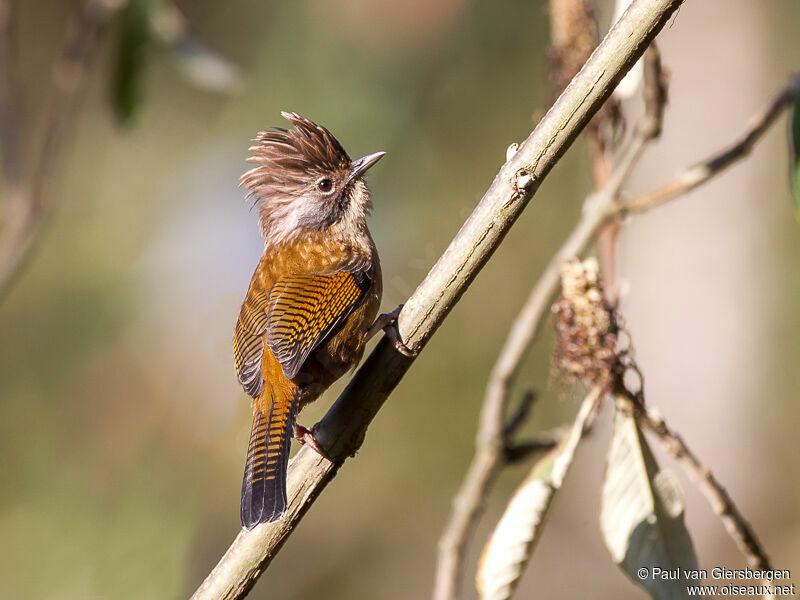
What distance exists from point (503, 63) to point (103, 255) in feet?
12.5

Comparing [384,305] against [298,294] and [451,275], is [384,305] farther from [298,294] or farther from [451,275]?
[451,275]

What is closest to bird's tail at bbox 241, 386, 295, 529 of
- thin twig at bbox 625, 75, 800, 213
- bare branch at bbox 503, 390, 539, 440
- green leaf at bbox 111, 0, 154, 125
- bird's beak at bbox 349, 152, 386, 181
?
bare branch at bbox 503, 390, 539, 440

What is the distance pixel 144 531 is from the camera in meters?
5.19

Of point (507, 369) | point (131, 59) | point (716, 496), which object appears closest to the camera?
point (716, 496)

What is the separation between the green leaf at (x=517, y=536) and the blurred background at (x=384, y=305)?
100cm

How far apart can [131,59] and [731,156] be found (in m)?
2.16

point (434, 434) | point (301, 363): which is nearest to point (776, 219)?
point (434, 434)

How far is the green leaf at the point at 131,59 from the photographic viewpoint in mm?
3355

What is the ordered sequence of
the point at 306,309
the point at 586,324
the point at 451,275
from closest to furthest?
1. the point at 451,275
2. the point at 586,324
3. the point at 306,309

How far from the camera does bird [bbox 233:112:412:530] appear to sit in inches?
93.0

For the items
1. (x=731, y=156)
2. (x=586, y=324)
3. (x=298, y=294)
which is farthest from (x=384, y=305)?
(x=731, y=156)

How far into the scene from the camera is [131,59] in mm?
3414

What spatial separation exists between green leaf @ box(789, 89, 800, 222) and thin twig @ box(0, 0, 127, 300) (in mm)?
2446

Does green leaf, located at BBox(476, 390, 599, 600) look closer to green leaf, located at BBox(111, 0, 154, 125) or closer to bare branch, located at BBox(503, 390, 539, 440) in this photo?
bare branch, located at BBox(503, 390, 539, 440)
